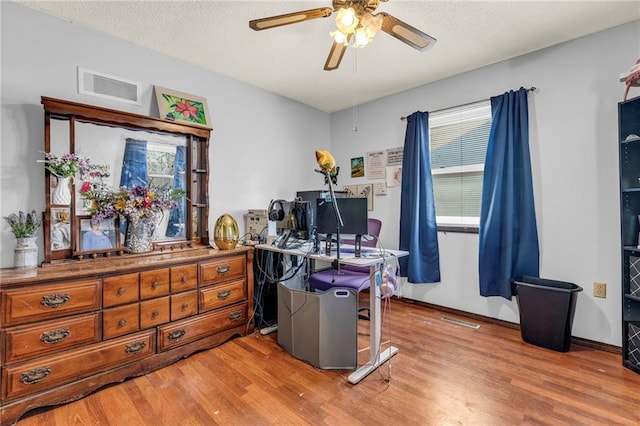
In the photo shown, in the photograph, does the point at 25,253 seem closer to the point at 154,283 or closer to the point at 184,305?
the point at 154,283

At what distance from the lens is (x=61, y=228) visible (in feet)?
6.69

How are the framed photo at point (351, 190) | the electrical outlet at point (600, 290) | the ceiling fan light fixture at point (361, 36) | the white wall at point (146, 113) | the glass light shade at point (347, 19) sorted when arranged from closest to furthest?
the glass light shade at point (347, 19)
the ceiling fan light fixture at point (361, 36)
the white wall at point (146, 113)
the electrical outlet at point (600, 290)
the framed photo at point (351, 190)

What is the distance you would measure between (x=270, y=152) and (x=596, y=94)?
3.00 m

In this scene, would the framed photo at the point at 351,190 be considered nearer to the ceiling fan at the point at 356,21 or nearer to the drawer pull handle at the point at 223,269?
the drawer pull handle at the point at 223,269

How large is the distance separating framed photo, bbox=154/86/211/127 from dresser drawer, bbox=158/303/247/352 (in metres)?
1.67

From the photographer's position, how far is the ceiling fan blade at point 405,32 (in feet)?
5.11

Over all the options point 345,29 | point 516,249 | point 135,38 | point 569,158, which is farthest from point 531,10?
point 135,38

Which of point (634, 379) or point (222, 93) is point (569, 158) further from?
point (222, 93)

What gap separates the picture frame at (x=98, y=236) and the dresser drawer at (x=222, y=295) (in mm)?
744

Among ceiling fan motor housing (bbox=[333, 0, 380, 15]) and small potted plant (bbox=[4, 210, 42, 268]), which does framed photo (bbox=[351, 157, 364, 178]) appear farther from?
small potted plant (bbox=[4, 210, 42, 268])

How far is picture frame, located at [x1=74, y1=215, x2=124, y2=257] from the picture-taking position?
2.09 m

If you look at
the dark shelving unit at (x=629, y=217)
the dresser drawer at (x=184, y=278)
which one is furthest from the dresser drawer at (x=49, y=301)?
the dark shelving unit at (x=629, y=217)

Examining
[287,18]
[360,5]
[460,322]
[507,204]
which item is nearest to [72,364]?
[287,18]

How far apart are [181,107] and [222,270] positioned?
1.50 metres
